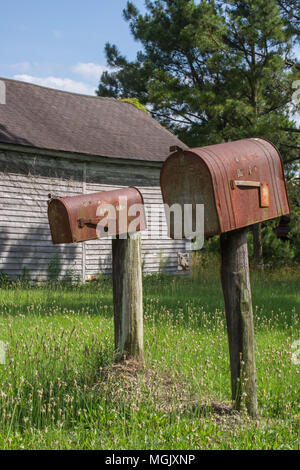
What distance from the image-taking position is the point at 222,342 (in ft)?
19.3

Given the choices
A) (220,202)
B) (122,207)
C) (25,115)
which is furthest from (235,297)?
(25,115)

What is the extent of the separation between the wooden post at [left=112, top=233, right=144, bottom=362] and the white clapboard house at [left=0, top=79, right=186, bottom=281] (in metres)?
7.56

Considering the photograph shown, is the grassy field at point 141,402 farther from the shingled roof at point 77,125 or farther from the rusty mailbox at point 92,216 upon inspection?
the shingled roof at point 77,125

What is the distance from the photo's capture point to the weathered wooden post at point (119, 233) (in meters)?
4.09

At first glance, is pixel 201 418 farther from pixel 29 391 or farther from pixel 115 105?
pixel 115 105

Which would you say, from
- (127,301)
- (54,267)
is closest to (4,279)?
(54,267)

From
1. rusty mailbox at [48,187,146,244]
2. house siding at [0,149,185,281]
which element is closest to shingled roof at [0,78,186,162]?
house siding at [0,149,185,281]

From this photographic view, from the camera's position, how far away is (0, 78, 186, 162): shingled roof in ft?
44.3

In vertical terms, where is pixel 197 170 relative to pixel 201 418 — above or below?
above

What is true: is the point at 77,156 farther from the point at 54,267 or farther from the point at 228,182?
the point at 228,182

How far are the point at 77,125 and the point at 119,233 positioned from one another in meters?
11.9

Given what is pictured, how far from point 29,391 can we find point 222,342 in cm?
258

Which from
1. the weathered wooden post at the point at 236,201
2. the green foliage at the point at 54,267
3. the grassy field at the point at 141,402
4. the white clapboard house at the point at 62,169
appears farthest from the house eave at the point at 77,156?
the weathered wooden post at the point at 236,201
